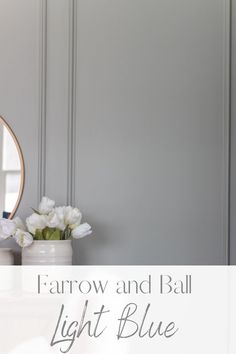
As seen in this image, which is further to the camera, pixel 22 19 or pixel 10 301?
pixel 22 19

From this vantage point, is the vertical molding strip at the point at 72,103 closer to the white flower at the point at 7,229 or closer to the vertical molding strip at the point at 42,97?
the vertical molding strip at the point at 42,97

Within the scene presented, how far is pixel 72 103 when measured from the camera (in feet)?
11.6

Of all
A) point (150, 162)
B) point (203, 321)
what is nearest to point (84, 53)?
point (150, 162)

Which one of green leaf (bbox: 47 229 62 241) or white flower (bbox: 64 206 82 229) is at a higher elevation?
white flower (bbox: 64 206 82 229)

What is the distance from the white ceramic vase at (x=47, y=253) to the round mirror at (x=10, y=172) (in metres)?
0.36

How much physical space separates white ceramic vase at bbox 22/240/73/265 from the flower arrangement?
0.04 metres

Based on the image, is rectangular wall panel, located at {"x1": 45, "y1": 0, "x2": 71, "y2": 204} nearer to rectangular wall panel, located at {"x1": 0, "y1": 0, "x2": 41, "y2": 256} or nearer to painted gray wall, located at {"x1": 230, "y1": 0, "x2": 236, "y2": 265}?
rectangular wall panel, located at {"x1": 0, "y1": 0, "x2": 41, "y2": 256}

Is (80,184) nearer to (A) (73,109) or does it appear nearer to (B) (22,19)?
(A) (73,109)

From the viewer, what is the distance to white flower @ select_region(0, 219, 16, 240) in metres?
3.14

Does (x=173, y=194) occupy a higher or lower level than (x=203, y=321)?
higher

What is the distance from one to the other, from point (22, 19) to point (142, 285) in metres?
1.50

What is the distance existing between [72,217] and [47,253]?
0.65 ft

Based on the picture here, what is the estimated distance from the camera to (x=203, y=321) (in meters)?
3.38

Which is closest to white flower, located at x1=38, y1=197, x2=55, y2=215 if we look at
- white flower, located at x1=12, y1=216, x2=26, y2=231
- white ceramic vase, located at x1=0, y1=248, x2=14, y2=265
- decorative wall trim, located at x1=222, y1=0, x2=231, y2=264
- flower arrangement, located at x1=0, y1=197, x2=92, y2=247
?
flower arrangement, located at x1=0, y1=197, x2=92, y2=247
